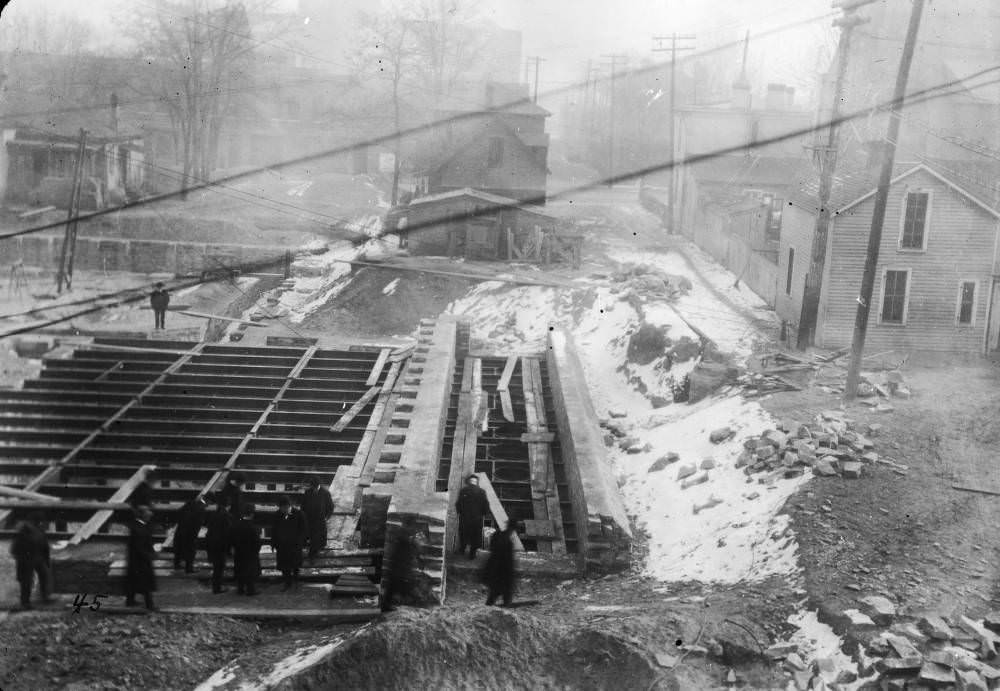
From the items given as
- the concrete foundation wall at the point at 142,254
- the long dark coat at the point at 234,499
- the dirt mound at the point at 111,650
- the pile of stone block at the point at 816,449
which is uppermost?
the concrete foundation wall at the point at 142,254

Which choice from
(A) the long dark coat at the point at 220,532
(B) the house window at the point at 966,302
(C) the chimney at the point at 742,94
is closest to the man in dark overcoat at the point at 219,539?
(A) the long dark coat at the point at 220,532

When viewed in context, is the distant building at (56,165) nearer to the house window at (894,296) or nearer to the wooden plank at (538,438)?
the wooden plank at (538,438)

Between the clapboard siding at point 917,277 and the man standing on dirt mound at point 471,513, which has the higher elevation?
the clapboard siding at point 917,277

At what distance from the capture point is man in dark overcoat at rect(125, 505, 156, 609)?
10820 millimetres

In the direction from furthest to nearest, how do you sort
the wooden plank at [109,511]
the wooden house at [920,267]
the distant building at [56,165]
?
the distant building at [56,165]
the wooden house at [920,267]
the wooden plank at [109,511]

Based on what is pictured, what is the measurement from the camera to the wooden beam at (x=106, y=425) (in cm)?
1500

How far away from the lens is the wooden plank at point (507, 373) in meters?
21.5

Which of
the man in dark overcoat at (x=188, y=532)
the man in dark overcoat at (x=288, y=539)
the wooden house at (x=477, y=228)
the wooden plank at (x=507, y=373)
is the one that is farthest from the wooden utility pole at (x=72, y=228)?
the man in dark overcoat at (x=288, y=539)

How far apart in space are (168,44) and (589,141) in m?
33.9

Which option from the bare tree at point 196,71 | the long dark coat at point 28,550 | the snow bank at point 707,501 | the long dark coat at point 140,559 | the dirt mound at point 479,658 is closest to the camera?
the dirt mound at point 479,658

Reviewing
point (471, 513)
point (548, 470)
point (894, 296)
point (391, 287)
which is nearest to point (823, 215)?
point (894, 296)

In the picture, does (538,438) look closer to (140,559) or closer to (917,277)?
(140,559)

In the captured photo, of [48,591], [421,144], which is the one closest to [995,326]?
[48,591]

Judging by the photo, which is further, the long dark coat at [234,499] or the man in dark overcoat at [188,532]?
the long dark coat at [234,499]
